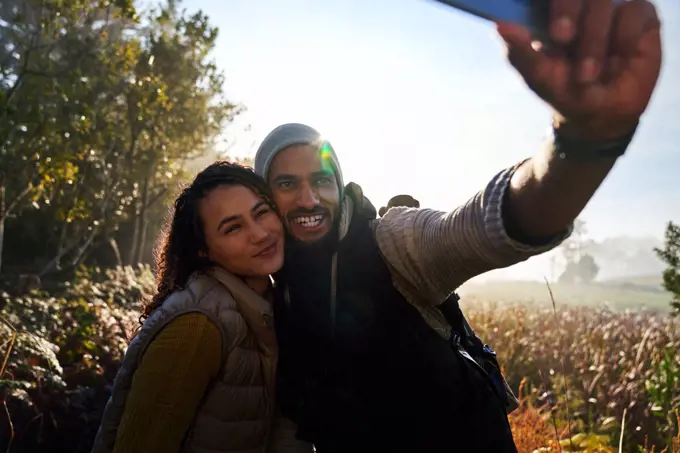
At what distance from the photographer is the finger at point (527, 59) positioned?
0.83 meters

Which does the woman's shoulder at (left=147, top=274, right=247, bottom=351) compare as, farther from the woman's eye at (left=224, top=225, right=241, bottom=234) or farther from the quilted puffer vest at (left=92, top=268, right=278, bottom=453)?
Answer: the woman's eye at (left=224, top=225, right=241, bottom=234)

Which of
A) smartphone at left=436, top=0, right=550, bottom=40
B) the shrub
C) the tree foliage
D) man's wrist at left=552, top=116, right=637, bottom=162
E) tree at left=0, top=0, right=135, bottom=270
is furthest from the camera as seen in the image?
the tree foliage

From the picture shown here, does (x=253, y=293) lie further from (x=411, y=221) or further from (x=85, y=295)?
(x=85, y=295)

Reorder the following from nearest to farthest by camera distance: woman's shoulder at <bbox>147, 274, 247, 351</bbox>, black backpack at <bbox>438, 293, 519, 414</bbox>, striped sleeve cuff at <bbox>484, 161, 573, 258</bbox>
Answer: striped sleeve cuff at <bbox>484, 161, 573, 258</bbox> < black backpack at <bbox>438, 293, 519, 414</bbox> < woman's shoulder at <bbox>147, 274, 247, 351</bbox>

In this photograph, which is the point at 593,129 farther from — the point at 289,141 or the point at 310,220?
the point at 289,141

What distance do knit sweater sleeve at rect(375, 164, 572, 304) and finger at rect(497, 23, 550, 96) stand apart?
42 centimetres

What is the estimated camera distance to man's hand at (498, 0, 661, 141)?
81 centimetres

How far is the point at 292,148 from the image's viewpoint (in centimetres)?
248

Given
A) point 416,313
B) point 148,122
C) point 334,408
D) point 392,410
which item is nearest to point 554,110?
point 416,313

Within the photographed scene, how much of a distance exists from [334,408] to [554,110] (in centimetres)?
133

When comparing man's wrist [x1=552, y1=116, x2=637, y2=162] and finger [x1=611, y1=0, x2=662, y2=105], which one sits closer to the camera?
finger [x1=611, y1=0, x2=662, y2=105]

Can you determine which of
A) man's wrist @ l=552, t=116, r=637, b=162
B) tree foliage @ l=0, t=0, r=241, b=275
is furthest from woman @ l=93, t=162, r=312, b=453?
tree foliage @ l=0, t=0, r=241, b=275

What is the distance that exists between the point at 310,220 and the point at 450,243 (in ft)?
3.13

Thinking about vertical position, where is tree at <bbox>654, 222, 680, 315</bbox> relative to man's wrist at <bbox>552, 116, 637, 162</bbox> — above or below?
below
